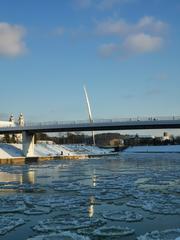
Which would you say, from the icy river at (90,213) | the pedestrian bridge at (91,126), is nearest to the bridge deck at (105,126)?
the pedestrian bridge at (91,126)

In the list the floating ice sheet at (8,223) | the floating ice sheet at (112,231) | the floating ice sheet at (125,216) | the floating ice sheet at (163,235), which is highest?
the floating ice sheet at (8,223)

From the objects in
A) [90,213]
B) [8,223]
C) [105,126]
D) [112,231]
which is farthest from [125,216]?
[105,126]

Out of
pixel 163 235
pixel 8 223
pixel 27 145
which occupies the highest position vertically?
pixel 27 145

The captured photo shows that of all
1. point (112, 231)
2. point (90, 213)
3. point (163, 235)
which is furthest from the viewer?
point (90, 213)

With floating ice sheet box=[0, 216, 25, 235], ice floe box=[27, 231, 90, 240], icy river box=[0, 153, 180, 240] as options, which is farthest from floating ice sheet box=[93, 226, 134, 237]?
floating ice sheet box=[0, 216, 25, 235]

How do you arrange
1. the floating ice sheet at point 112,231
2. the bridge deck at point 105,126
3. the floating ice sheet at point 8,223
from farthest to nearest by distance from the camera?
the bridge deck at point 105,126 < the floating ice sheet at point 8,223 < the floating ice sheet at point 112,231

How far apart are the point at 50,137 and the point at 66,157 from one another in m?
97.8

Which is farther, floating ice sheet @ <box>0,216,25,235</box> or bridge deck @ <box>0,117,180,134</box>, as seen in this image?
bridge deck @ <box>0,117,180,134</box>

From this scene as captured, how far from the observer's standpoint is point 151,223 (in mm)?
15133

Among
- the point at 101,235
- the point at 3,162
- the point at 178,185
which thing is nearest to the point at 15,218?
the point at 101,235

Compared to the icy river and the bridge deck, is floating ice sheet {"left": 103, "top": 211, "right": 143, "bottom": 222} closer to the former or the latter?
the icy river

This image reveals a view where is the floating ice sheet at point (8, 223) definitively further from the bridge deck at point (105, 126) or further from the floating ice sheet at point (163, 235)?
the bridge deck at point (105, 126)

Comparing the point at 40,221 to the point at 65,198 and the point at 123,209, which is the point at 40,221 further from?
the point at 65,198

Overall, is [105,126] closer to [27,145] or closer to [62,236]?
[27,145]
